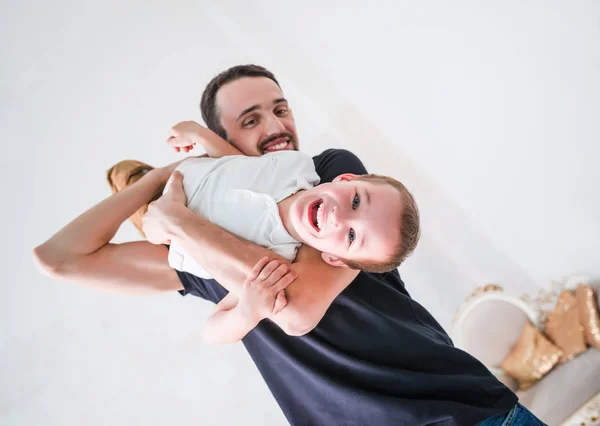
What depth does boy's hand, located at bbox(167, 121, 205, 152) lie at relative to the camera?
1.44 meters

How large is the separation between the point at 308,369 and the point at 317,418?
0.17 metres

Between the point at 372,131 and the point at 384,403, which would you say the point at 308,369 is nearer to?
the point at 384,403

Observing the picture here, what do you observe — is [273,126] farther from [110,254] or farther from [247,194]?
[110,254]

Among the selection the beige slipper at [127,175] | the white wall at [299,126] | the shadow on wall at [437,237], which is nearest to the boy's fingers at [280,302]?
the beige slipper at [127,175]

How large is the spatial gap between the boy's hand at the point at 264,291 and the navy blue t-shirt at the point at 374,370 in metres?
0.24

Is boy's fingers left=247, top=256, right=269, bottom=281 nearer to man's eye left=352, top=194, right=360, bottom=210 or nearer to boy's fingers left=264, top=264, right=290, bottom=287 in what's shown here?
boy's fingers left=264, top=264, right=290, bottom=287

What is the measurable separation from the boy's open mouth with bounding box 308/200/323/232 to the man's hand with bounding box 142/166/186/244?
0.35m

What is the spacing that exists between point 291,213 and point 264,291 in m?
0.23

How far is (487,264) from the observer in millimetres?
2658

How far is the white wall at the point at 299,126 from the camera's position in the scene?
2.06 m

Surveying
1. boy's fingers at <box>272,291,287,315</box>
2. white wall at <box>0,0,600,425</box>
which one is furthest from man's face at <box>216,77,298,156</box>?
white wall at <box>0,0,600,425</box>

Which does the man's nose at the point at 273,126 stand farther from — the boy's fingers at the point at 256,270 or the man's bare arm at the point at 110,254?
the boy's fingers at the point at 256,270

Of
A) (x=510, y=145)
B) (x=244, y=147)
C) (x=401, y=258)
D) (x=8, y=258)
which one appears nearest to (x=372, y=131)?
(x=510, y=145)

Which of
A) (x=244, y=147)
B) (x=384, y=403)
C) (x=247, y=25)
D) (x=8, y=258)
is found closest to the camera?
(x=384, y=403)
